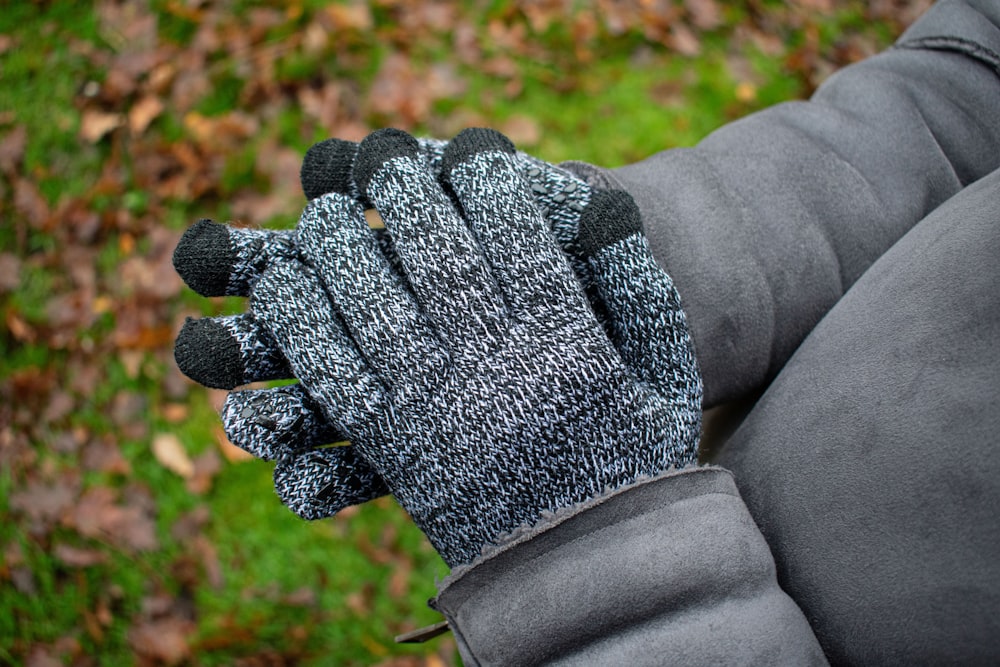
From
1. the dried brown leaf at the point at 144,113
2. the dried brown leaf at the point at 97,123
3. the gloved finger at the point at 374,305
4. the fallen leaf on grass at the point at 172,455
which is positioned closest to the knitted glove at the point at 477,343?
the gloved finger at the point at 374,305

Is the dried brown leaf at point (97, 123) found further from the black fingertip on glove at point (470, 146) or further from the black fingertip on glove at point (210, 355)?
the black fingertip on glove at point (470, 146)

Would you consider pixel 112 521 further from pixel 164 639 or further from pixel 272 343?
pixel 272 343

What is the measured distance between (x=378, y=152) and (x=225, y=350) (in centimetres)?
40

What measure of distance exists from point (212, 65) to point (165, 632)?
242 cm

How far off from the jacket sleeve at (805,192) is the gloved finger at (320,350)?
54 cm

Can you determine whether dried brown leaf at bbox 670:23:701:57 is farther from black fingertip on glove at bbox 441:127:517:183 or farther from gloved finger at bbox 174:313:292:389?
gloved finger at bbox 174:313:292:389

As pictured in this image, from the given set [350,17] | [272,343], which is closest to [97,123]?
[350,17]

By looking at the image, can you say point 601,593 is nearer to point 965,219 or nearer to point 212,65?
point 965,219

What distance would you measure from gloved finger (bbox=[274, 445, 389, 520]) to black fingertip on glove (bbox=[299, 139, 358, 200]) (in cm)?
45

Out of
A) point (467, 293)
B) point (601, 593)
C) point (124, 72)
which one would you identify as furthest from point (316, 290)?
point (124, 72)

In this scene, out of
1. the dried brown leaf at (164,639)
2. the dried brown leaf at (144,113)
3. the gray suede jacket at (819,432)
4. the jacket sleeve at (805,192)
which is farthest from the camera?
the dried brown leaf at (144,113)

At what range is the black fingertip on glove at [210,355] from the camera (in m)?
Result: 0.99

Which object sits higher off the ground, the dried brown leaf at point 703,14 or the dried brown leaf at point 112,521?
the dried brown leaf at point 703,14

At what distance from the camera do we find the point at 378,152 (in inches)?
40.1
